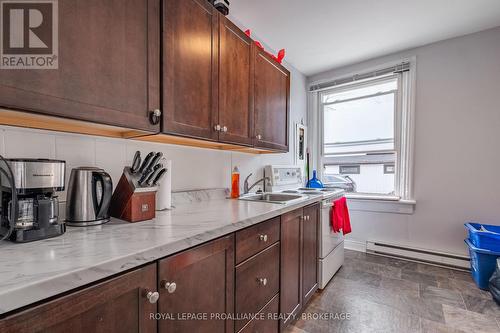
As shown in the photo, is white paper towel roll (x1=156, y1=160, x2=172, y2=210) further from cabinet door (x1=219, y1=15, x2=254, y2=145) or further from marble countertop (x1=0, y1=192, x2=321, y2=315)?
cabinet door (x1=219, y1=15, x2=254, y2=145)

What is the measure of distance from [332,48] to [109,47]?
2.56 m

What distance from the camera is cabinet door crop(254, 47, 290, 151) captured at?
1.78 metres

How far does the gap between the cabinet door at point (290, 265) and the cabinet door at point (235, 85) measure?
0.66 meters

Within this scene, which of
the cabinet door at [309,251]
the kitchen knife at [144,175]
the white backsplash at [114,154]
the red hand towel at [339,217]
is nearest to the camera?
the white backsplash at [114,154]

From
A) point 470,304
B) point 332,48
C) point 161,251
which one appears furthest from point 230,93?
point 470,304

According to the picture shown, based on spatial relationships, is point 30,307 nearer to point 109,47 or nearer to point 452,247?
point 109,47

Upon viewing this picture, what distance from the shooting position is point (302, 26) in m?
2.23

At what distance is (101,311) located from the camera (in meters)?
0.56

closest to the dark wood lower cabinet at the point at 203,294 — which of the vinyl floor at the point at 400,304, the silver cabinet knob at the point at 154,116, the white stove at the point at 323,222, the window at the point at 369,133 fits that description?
the vinyl floor at the point at 400,304

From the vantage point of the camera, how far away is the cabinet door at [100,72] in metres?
0.69

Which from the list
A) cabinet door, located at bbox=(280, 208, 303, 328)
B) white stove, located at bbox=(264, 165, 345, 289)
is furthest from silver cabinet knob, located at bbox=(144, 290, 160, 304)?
white stove, located at bbox=(264, 165, 345, 289)

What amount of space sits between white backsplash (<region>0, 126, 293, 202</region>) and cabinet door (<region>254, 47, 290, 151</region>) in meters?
0.38

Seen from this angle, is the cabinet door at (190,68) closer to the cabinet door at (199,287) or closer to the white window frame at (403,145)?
the cabinet door at (199,287)

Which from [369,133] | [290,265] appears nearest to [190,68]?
[290,265]
